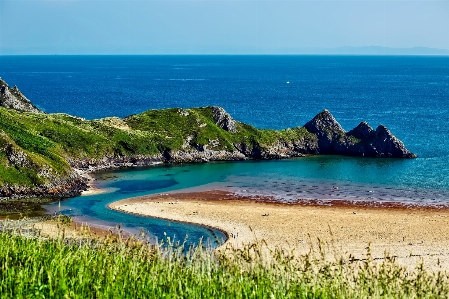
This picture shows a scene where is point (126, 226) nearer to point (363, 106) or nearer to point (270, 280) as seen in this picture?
point (270, 280)

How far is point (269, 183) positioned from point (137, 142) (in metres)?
20.6

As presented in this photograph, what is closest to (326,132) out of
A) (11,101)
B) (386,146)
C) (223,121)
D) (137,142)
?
(386,146)

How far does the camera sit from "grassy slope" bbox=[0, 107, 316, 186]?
60.2m

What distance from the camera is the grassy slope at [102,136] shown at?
60.2 meters

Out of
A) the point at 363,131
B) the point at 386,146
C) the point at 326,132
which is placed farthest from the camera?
the point at 326,132

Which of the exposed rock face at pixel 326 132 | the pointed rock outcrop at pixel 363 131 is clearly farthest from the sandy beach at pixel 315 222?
the pointed rock outcrop at pixel 363 131

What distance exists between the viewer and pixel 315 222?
50.0 metres

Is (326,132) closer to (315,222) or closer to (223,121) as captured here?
(223,121)

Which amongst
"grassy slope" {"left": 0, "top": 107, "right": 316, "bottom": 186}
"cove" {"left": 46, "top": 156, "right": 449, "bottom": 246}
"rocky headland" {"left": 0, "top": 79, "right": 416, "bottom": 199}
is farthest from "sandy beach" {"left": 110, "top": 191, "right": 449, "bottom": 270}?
"grassy slope" {"left": 0, "top": 107, "right": 316, "bottom": 186}

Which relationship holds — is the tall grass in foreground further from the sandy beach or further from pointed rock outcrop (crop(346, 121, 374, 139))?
pointed rock outcrop (crop(346, 121, 374, 139))

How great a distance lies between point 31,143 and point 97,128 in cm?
1455

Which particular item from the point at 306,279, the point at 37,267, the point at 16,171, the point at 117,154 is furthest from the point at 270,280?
the point at 117,154

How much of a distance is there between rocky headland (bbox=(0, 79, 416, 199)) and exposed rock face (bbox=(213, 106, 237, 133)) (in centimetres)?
15

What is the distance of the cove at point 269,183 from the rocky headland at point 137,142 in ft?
8.82
